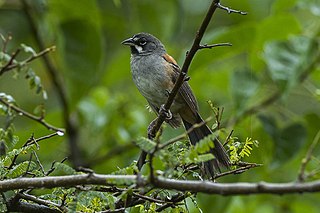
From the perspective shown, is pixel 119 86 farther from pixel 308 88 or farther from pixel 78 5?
pixel 308 88

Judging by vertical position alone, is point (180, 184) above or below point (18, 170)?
below

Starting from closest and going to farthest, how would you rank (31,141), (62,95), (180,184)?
(180,184) → (31,141) → (62,95)

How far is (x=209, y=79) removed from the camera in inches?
227

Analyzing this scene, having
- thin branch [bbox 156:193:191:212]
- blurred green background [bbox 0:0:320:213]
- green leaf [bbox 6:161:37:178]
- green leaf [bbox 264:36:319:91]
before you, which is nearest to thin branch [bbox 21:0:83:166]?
blurred green background [bbox 0:0:320:213]

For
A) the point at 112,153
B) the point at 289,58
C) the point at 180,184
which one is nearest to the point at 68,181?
the point at 180,184

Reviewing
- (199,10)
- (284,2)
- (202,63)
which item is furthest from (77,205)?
(199,10)

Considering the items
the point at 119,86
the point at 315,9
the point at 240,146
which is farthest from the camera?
the point at 119,86

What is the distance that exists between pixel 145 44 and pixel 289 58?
Answer: 1.34 meters

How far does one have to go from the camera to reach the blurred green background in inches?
188

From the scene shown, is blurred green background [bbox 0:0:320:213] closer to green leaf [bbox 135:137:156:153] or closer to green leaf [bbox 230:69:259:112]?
green leaf [bbox 230:69:259:112]

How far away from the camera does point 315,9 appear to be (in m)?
4.89

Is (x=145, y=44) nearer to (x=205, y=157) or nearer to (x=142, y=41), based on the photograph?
(x=142, y=41)

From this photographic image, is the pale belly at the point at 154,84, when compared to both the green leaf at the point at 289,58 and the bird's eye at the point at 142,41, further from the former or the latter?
the green leaf at the point at 289,58

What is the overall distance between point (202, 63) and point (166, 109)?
1.78 m
